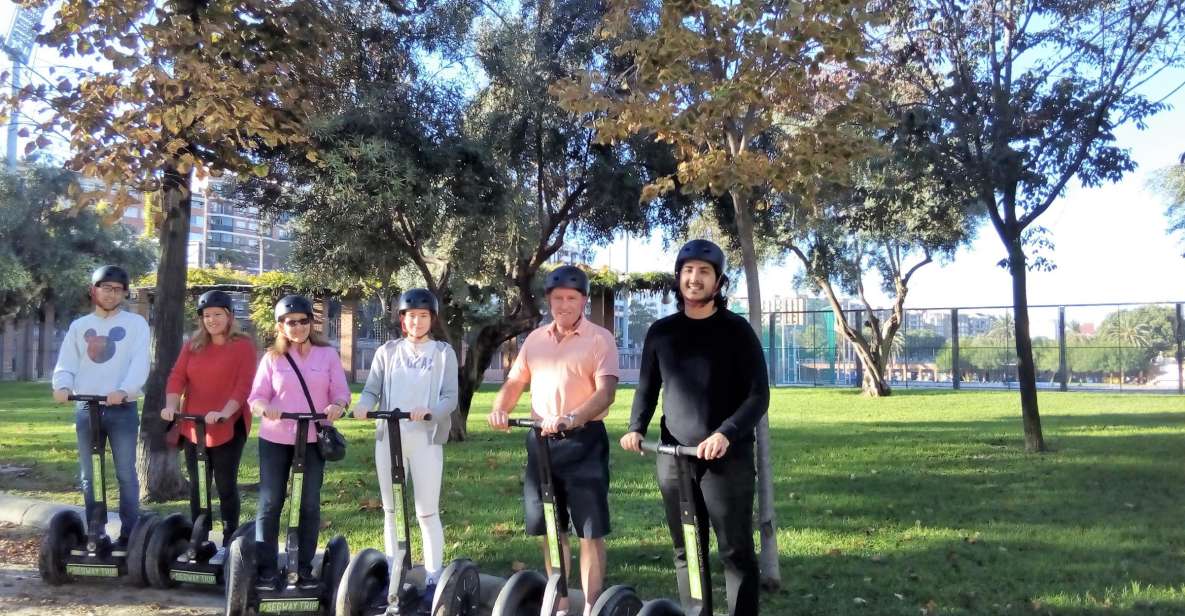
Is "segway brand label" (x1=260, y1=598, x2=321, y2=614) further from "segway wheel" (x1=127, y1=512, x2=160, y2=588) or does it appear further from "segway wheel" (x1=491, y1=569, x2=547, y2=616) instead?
"segway wheel" (x1=127, y1=512, x2=160, y2=588)

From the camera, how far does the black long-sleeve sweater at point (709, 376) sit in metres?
3.82

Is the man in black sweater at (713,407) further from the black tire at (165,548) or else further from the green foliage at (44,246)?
the green foliage at (44,246)

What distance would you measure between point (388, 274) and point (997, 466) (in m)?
7.98

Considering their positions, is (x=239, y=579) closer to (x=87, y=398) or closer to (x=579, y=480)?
(x=87, y=398)

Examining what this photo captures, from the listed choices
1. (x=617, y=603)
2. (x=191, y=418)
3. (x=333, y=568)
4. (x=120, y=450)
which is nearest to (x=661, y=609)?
(x=617, y=603)

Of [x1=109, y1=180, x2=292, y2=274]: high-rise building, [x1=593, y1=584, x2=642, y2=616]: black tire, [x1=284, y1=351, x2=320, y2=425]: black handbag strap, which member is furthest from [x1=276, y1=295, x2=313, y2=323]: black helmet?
[x1=109, y1=180, x2=292, y2=274]: high-rise building

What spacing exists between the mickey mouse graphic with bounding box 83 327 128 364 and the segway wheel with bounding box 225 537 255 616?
188cm

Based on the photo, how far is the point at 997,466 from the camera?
10.1 m

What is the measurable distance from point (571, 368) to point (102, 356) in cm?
327

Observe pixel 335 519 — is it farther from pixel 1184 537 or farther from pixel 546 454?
pixel 1184 537

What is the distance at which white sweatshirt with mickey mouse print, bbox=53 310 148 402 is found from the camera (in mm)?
5719

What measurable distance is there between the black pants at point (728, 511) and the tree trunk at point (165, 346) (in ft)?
19.6

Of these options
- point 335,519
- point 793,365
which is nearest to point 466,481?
point 335,519

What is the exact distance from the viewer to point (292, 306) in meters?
5.00
